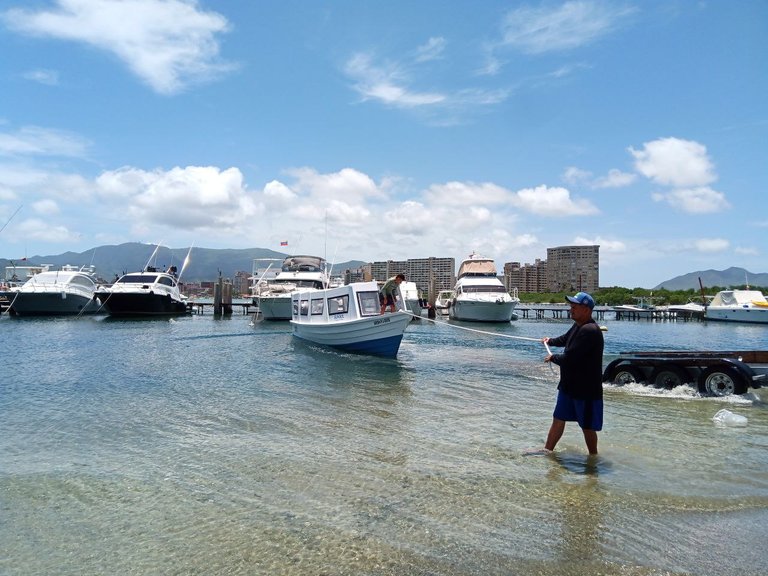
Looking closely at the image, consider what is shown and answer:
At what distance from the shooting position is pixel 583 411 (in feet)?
25.0

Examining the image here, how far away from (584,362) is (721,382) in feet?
30.8

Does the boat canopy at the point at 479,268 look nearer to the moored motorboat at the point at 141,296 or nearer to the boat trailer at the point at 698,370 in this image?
the moored motorboat at the point at 141,296

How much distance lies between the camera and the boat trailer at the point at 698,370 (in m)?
13.9

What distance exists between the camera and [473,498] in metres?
6.78

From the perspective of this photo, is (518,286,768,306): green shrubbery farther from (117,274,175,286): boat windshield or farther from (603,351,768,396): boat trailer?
(603,351,768,396): boat trailer

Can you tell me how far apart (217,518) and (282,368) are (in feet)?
48.8

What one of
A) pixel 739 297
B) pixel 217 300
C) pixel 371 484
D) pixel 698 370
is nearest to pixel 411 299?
pixel 217 300

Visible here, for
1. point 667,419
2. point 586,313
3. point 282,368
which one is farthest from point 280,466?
point 282,368

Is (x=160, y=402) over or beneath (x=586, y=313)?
beneath

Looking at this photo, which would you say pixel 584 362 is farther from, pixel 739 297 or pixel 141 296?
pixel 739 297

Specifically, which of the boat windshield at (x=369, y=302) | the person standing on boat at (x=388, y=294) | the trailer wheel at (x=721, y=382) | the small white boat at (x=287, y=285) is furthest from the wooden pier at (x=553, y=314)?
the trailer wheel at (x=721, y=382)

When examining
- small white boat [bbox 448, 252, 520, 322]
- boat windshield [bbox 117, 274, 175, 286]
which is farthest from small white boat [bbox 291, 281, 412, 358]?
boat windshield [bbox 117, 274, 175, 286]

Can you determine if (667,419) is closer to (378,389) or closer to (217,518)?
(378,389)

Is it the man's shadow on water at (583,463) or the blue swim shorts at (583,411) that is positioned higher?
the blue swim shorts at (583,411)
